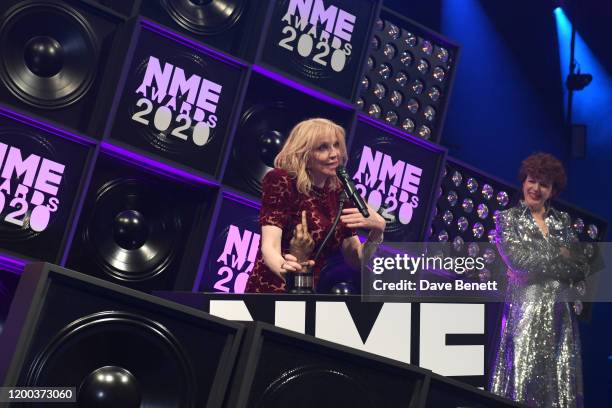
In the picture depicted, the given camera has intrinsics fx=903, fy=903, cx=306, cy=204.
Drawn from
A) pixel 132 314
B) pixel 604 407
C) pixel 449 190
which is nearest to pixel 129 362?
pixel 132 314

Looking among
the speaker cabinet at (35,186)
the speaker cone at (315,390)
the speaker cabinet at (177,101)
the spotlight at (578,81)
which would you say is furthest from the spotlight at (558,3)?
the speaker cone at (315,390)

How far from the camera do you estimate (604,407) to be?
4.72 meters

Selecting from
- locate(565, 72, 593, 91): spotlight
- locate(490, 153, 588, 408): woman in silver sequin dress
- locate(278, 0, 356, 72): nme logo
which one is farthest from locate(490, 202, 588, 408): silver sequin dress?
locate(565, 72, 593, 91): spotlight

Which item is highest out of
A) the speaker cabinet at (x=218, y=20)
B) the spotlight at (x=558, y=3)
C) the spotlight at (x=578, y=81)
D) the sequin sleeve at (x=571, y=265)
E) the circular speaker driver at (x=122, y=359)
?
the spotlight at (x=558, y=3)

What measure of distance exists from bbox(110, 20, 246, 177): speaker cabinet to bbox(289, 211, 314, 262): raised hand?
1084 millimetres

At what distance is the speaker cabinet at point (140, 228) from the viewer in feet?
10.5

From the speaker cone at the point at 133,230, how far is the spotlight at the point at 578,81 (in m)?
2.74

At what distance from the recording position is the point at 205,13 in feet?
11.3

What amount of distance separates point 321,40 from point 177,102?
0.68 metres

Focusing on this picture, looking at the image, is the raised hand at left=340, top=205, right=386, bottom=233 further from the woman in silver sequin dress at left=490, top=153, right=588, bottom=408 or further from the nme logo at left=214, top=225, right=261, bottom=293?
the nme logo at left=214, top=225, right=261, bottom=293

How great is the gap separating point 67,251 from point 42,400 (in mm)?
1943

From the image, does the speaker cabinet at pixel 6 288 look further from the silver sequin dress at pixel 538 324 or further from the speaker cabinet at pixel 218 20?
the silver sequin dress at pixel 538 324

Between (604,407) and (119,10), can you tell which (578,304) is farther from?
(119,10)

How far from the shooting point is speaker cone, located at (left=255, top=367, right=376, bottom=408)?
4.16 ft
